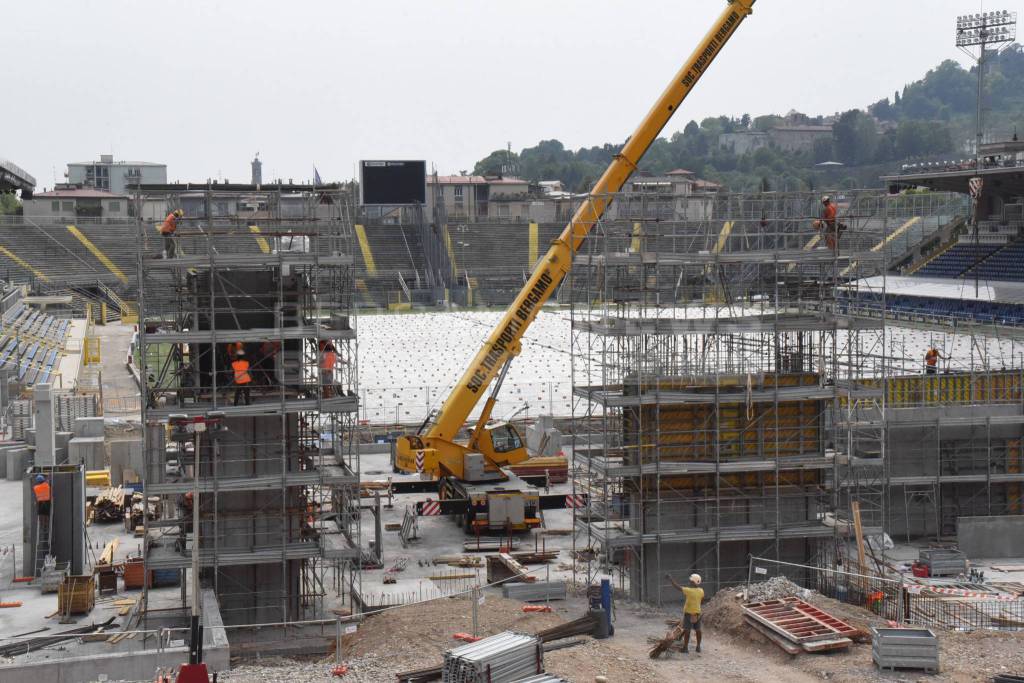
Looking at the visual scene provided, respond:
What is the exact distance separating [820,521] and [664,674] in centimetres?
619

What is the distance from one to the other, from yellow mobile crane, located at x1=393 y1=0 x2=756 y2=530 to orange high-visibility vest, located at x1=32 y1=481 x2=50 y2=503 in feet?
A: 25.8

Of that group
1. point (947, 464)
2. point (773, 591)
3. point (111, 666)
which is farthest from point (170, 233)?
point (947, 464)

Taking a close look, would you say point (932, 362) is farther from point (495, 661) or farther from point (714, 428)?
point (495, 661)

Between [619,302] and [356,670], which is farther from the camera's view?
[619,302]

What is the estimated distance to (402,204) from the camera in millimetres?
86688

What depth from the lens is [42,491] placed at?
21562 millimetres

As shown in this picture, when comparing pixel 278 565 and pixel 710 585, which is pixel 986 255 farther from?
pixel 278 565

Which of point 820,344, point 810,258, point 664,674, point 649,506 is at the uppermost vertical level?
point 810,258

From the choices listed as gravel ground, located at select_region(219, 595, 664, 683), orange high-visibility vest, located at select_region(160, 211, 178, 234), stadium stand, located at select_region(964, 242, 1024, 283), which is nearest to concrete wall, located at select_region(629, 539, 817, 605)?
gravel ground, located at select_region(219, 595, 664, 683)

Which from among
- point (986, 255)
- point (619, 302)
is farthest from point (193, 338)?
point (986, 255)

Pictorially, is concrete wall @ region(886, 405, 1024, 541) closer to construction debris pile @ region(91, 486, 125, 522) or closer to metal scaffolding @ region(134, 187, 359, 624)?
metal scaffolding @ region(134, 187, 359, 624)

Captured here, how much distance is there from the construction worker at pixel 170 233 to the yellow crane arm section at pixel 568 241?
738 centimetres

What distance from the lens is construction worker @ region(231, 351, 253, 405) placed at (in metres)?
19.2

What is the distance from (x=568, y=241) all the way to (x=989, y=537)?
9352 millimetres
